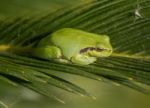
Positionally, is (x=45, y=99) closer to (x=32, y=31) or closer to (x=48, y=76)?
(x=32, y=31)

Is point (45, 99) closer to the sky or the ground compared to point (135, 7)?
closer to the ground

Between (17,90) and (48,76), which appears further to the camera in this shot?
(17,90)

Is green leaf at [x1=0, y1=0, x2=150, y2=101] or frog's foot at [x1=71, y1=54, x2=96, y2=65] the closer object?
green leaf at [x1=0, y1=0, x2=150, y2=101]

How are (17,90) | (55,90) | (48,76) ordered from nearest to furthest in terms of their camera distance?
(48,76) < (17,90) < (55,90)

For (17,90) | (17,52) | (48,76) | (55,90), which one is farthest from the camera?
(55,90)

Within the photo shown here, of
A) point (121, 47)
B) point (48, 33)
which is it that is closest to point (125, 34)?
point (121, 47)

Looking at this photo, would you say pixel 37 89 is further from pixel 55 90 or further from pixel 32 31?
pixel 55 90

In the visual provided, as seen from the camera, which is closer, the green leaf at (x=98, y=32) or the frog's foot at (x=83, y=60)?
the green leaf at (x=98, y=32)

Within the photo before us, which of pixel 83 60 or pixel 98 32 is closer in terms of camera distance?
pixel 98 32

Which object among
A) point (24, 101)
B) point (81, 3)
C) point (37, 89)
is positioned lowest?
point (24, 101)
